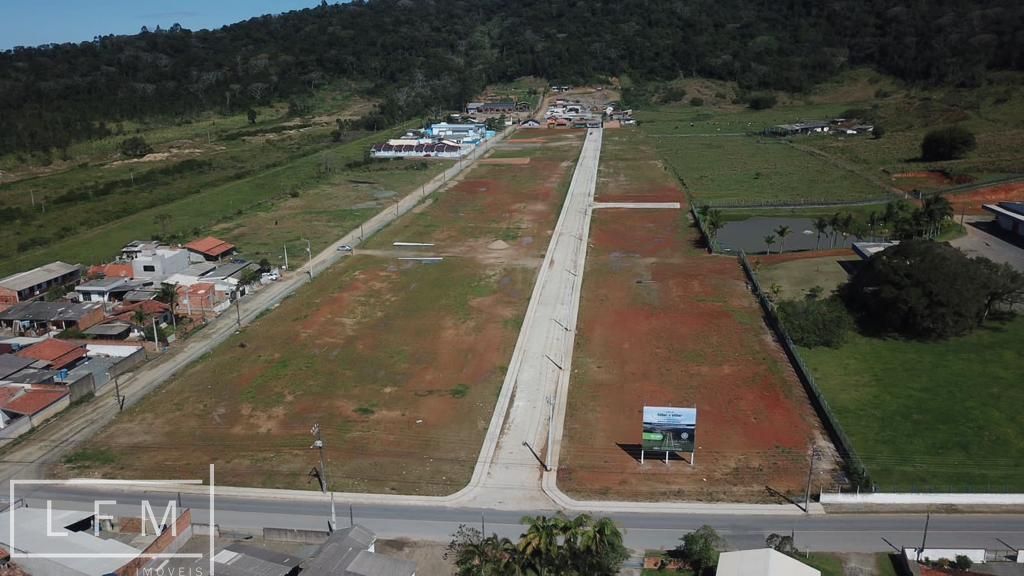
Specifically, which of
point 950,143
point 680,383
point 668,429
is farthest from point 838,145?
point 668,429

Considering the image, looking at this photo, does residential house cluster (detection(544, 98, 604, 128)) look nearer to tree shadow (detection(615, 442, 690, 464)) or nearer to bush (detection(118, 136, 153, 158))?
bush (detection(118, 136, 153, 158))

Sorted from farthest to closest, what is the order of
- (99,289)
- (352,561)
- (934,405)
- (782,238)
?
(782,238), (99,289), (934,405), (352,561)

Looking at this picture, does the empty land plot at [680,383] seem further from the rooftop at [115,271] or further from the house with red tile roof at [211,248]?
the rooftop at [115,271]

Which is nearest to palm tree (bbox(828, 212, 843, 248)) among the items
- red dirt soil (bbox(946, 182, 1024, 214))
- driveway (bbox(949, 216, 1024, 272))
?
driveway (bbox(949, 216, 1024, 272))

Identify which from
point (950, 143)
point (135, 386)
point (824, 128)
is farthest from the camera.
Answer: point (824, 128)

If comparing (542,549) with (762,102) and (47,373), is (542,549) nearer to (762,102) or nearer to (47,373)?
(47,373)

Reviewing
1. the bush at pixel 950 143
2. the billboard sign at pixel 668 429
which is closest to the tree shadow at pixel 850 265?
the billboard sign at pixel 668 429

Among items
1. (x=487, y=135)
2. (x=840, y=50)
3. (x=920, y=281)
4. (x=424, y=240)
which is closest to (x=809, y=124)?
(x=487, y=135)
